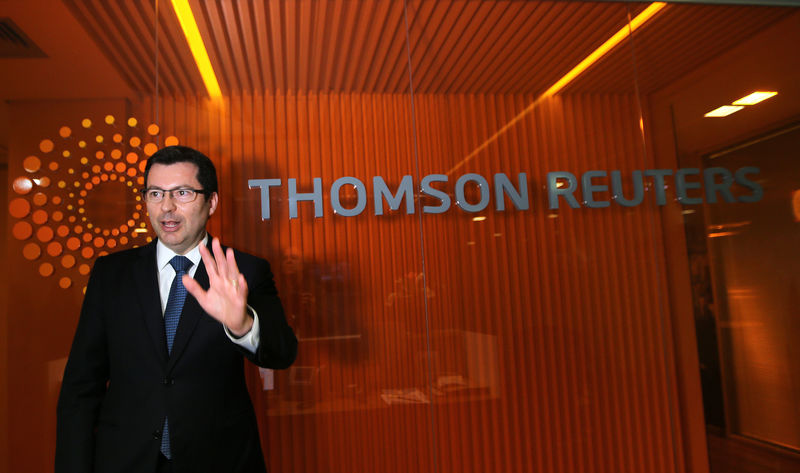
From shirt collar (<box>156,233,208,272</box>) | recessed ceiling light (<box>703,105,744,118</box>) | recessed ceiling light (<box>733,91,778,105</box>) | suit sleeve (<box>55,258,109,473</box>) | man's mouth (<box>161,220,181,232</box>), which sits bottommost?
suit sleeve (<box>55,258,109,473</box>)

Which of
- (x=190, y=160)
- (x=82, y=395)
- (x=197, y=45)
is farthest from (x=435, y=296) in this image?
(x=197, y=45)

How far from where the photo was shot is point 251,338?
71.2 inches

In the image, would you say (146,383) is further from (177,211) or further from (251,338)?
(177,211)

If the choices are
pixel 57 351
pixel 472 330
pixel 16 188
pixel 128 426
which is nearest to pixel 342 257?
pixel 472 330

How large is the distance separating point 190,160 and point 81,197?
1.09 m

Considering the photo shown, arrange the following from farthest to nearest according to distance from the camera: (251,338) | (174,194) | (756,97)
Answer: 1. (756,97)
2. (174,194)
3. (251,338)

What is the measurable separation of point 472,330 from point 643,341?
3.83 ft

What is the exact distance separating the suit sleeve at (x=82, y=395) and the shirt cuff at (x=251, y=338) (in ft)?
1.80

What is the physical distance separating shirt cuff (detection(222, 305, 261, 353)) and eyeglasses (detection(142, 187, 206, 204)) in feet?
1.91

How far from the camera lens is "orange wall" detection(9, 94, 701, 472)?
2781 mm

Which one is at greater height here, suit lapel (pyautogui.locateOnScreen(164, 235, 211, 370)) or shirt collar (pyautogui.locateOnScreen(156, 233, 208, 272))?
shirt collar (pyautogui.locateOnScreen(156, 233, 208, 272))

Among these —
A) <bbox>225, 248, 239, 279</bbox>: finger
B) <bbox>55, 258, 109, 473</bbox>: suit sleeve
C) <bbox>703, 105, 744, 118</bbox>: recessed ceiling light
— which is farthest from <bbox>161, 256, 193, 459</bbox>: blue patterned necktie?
<bbox>703, 105, 744, 118</bbox>: recessed ceiling light

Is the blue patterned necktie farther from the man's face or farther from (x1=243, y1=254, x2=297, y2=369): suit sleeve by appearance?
(x1=243, y1=254, x2=297, y2=369): suit sleeve

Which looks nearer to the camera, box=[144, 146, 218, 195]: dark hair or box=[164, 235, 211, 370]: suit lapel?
box=[164, 235, 211, 370]: suit lapel
